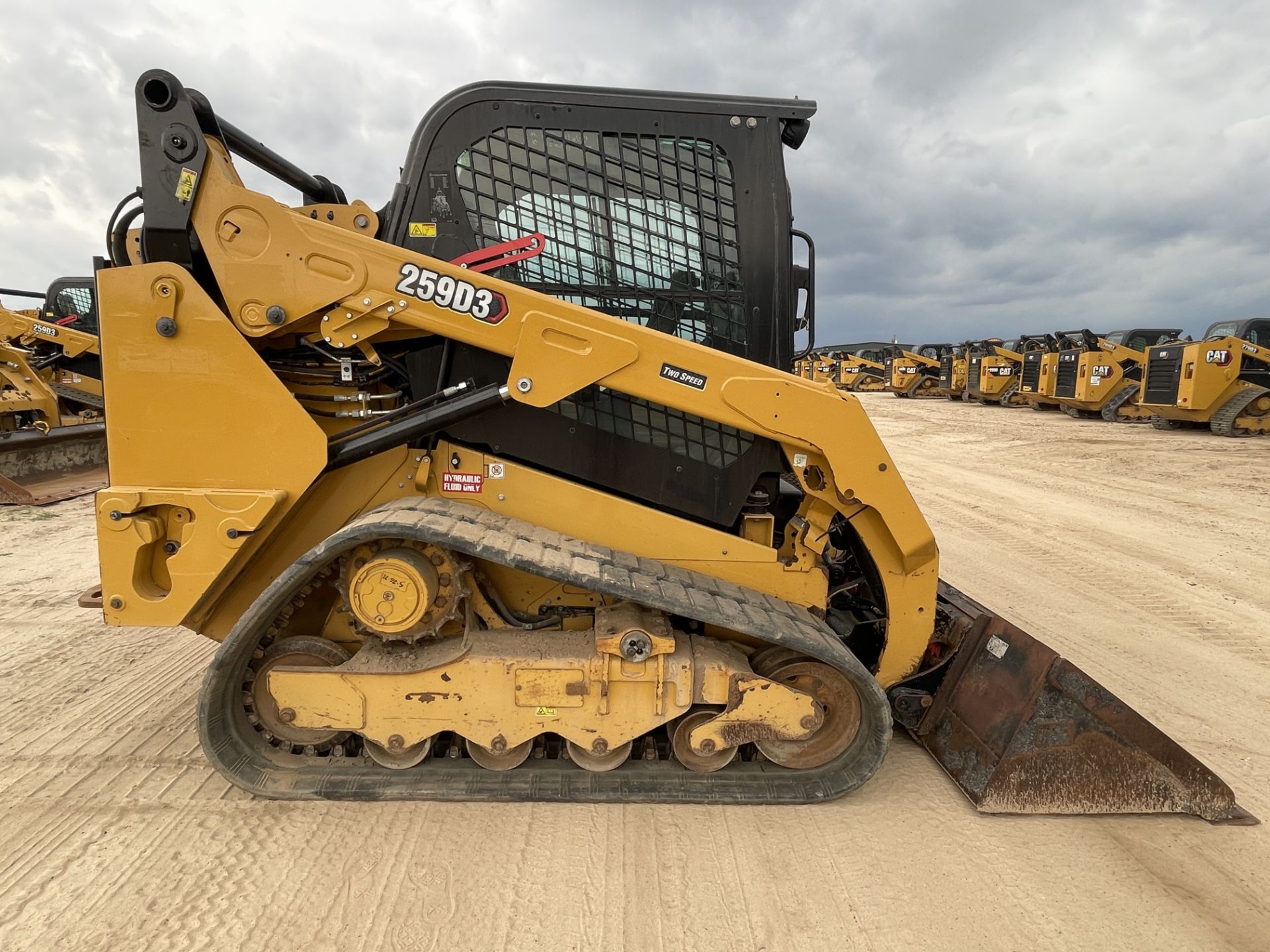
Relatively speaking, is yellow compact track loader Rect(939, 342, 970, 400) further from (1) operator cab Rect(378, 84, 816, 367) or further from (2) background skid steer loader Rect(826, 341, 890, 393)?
(1) operator cab Rect(378, 84, 816, 367)

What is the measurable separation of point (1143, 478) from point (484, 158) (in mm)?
10679

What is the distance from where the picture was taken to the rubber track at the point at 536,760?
2.47 metres

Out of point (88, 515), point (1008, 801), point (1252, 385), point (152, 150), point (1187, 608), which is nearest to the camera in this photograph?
point (152, 150)

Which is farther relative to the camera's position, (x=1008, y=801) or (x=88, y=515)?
(x=88, y=515)

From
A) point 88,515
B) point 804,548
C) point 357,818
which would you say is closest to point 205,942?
point 357,818

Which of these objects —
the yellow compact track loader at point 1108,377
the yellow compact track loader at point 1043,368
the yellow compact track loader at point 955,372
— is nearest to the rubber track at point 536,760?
the yellow compact track loader at point 1108,377

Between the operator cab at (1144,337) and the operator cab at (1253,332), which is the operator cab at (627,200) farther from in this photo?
the operator cab at (1144,337)

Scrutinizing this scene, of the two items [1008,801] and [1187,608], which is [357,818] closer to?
[1008,801]

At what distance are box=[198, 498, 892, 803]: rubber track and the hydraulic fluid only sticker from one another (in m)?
0.73

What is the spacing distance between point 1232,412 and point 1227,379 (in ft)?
2.23

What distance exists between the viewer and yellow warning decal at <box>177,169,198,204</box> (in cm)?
254

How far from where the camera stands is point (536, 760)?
2.84 metres

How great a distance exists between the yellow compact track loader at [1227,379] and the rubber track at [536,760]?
1588 cm

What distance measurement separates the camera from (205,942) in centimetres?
202
